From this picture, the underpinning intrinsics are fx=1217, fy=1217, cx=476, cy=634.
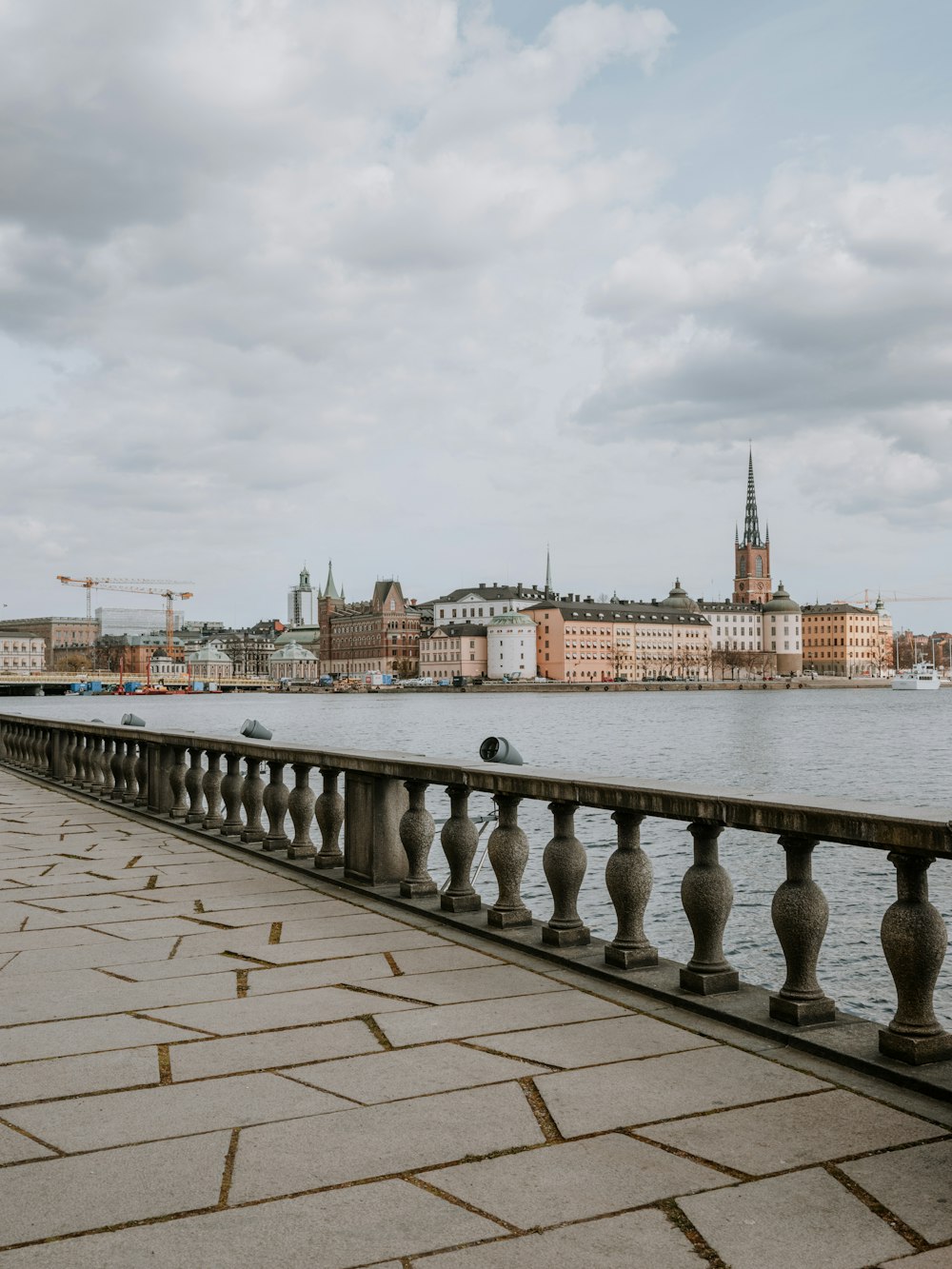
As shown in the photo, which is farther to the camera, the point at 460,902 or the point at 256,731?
the point at 256,731

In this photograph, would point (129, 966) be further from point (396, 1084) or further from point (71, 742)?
point (71, 742)

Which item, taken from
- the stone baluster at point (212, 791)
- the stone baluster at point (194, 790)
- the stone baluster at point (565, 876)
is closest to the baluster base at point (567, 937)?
the stone baluster at point (565, 876)

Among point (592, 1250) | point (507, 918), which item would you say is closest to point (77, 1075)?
point (592, 1250)

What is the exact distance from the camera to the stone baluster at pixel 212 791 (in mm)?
11328

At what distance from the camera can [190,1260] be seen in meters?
2.89

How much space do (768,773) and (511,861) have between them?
4257cm

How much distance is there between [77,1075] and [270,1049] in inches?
27.0

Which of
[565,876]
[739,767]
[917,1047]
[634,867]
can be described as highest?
[634,867]

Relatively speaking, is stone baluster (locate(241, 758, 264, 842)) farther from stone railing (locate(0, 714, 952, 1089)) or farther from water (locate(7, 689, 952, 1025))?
water (locate(7, 689, 952, 1025))

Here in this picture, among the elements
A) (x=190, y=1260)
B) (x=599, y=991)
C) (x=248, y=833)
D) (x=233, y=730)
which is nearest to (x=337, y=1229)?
(x=190, y=1260)

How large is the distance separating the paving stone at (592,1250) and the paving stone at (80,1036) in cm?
216

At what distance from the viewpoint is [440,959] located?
6004mm

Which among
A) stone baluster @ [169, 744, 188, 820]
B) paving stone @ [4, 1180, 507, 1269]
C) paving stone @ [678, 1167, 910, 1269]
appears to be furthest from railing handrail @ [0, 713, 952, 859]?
stone baluster @ [169, 744, 188, 820]

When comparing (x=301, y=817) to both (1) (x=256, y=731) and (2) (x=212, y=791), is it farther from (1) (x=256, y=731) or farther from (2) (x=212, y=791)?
(2) (x=212, y=791)
